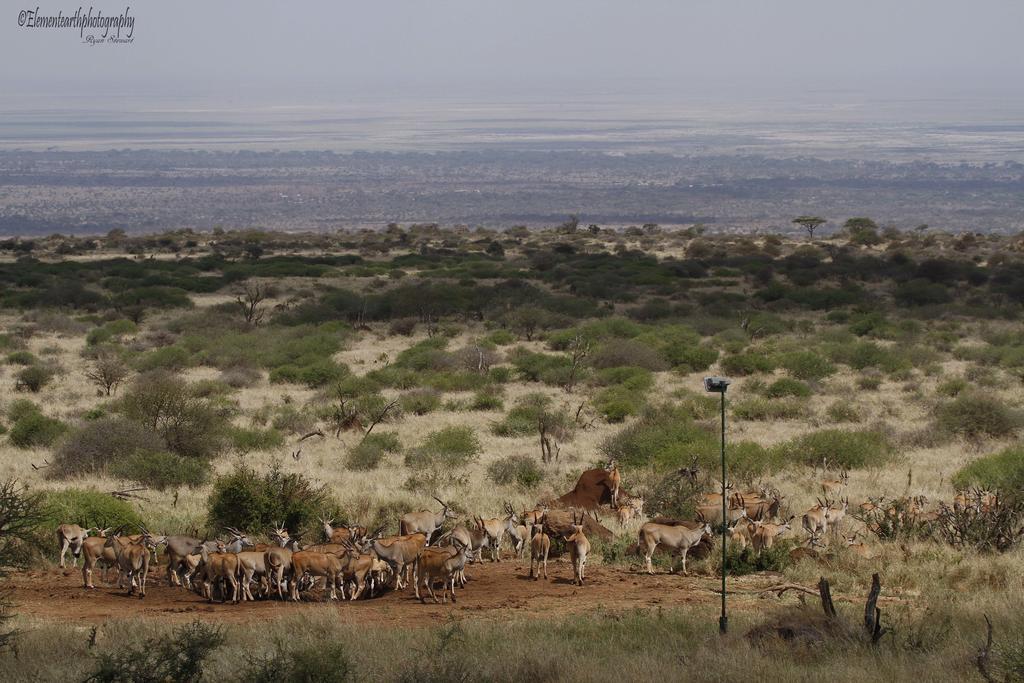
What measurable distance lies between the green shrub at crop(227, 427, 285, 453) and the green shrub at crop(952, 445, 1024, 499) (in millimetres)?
11630

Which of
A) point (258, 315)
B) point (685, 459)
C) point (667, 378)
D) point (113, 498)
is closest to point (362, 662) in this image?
point (113, 498)

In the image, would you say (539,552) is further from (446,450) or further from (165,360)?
(165,360)

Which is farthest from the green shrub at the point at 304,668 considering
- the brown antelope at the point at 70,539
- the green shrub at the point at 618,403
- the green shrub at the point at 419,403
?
the green shrub at the point at 419,403

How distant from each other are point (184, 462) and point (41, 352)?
15876mm

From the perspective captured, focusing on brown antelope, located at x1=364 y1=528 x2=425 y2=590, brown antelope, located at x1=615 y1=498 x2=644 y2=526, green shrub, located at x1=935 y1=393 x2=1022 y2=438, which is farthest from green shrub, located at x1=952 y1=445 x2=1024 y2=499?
brown antelope, located at x1=364 y1=528 x2=425 y2=590

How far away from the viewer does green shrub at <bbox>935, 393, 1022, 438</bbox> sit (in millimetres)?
20578

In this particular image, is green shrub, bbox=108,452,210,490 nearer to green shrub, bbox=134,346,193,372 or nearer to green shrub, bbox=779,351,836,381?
green shrub, bbox=134,346,193,372

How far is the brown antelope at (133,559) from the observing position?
11.2 metres

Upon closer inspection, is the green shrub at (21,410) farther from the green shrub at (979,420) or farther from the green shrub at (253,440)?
the green shrub at (979,420)

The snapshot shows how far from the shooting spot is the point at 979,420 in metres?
20.8

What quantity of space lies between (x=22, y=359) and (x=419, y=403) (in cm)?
1228

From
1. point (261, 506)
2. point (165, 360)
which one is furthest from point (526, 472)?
point (165, 360)

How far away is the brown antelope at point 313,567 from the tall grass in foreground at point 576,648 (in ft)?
Result: 1.75

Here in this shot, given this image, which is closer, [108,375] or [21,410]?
[21,410]
